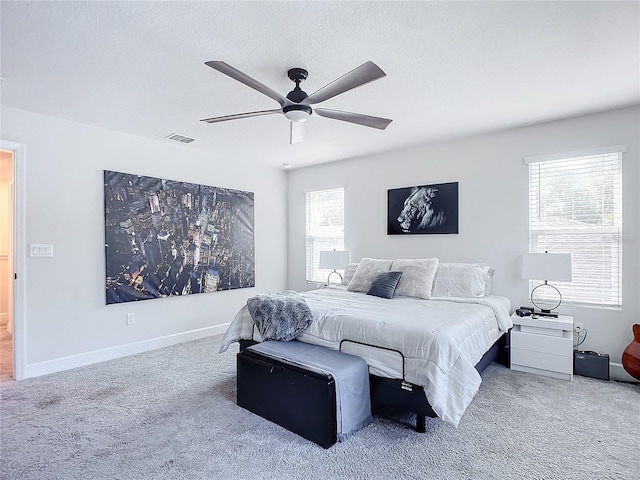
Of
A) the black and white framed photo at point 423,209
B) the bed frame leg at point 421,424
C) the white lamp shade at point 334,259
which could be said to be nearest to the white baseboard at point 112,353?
the white lamp shade at point 334,259

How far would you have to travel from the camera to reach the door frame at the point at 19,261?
10.8ft

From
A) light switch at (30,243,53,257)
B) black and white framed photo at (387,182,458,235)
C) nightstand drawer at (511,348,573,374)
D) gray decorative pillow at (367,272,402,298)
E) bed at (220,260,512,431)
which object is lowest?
nightstand drawer at (511,348,573,374)

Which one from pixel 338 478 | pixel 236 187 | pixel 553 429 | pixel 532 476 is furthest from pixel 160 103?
pixel 553 429

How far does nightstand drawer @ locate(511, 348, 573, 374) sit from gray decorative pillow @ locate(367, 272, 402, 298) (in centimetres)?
129

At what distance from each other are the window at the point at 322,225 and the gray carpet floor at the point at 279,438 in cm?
276

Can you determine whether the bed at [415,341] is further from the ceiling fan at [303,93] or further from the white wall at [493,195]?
the ceiling fan at [303,93]

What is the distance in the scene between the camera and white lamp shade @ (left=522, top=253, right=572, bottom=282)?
3.28m

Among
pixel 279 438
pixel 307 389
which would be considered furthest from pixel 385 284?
pixel 279 438

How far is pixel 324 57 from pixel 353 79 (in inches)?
16.2

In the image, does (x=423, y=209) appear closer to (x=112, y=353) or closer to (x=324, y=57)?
(x=324, y=57)

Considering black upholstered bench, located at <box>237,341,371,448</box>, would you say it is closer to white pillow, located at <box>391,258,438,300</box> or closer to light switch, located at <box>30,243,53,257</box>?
white pillow, located at <box>391,258,438,300</box>

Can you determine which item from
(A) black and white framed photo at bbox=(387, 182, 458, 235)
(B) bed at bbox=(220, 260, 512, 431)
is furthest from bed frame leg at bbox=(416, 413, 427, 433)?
(A) black and white framed photo at bbox=(387, 182, 458, 235)

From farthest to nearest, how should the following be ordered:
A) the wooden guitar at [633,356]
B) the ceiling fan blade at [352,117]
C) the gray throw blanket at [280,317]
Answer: the wooden guitar at [633,356] → the gray throw blanket at [280,317] → the ceiling fan blade at [352,117]

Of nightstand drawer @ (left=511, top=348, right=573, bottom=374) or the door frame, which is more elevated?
the door frame
